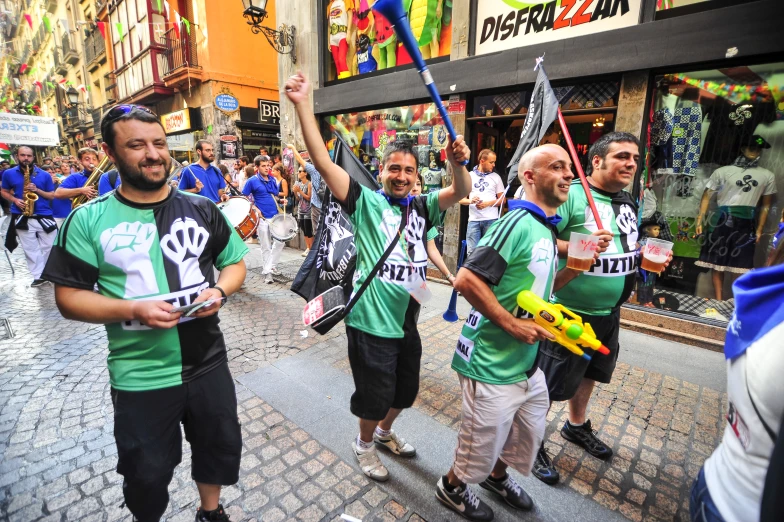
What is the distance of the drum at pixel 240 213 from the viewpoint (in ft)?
19.7

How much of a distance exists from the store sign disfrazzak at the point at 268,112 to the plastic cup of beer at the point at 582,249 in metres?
15.9

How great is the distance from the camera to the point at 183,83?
15281mm

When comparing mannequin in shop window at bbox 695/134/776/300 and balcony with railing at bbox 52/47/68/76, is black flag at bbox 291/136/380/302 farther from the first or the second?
balcony with railing at bbox 52/47/68/76

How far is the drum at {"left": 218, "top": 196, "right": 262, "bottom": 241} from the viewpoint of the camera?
602cm

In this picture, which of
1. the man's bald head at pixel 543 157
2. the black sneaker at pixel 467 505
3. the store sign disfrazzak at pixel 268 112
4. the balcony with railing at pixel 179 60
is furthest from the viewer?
the store sign disfrazzak at pixel 268 112

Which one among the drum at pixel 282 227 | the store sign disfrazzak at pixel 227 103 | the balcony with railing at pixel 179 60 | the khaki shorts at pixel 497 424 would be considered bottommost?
the khaki shorts at pixel 497 424

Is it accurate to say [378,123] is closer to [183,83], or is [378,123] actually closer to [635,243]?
[635,243]

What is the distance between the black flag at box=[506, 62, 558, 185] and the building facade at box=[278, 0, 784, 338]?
3.20 metres

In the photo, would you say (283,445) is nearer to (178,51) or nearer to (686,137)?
(686,137)

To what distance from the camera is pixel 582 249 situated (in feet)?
6.91

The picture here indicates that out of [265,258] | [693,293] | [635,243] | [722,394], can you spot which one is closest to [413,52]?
[635,243]

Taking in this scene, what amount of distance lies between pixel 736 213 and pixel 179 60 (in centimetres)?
1817

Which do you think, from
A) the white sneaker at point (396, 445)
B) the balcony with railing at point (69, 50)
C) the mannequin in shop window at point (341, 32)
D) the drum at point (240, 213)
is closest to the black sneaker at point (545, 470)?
the white sneaker at point (396, 445)

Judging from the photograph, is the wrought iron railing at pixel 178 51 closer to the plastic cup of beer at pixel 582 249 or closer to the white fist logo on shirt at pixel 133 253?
the white fist logo on shirt at pixel 133 253
